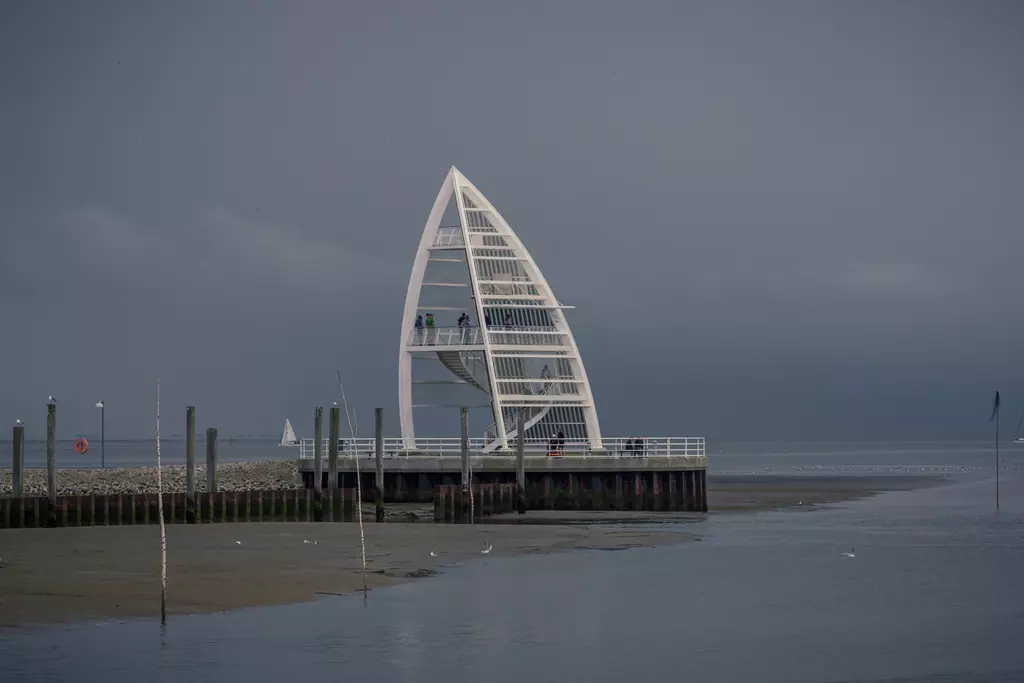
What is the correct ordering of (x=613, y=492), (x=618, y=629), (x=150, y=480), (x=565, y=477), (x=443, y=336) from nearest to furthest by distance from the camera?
(x=618, y=629), (x=613, y=492), (x=565, y=477), (x=443, y=336), (x=150, y=480)

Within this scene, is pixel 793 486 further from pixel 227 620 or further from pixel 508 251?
pixel 227 620

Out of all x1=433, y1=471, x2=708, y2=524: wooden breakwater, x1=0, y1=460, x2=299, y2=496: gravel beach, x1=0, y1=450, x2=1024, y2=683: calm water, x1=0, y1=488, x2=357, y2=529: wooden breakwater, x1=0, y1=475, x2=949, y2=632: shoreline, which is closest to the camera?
x1=0, y1=450, x2=1024, y2=683: calm water

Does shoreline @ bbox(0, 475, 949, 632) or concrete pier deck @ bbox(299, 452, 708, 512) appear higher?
concrete pier deck @ bbox(299, 452, 708, 512)

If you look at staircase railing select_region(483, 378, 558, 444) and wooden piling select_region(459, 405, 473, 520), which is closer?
wooden piling select_region(459, 405, 473, 520)

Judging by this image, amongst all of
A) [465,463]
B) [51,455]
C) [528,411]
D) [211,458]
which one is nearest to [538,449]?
[528,411]

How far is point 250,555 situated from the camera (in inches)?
1442

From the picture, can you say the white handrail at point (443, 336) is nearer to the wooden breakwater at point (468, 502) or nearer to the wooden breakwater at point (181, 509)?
the wooden breakwater at point (468, 502)

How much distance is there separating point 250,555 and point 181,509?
9889 millimetres

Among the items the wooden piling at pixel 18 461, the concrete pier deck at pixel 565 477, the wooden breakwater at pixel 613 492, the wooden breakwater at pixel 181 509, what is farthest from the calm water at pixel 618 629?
the wooden piling at pixel 18 461

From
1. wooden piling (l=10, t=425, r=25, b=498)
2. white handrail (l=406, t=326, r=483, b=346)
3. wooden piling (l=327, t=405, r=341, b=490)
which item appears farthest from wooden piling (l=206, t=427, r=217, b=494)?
white handrail (l=406, t=326, r=483, b=346)

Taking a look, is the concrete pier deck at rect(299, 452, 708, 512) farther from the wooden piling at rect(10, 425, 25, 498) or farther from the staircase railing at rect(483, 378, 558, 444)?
the wooden piling at rect(10, 425, 25, 498)

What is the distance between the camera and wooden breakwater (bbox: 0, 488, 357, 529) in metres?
43.5

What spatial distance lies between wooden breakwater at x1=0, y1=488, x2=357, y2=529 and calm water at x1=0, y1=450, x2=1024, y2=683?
9977 mm

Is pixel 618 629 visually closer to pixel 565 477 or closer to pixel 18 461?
pixel 18 461
